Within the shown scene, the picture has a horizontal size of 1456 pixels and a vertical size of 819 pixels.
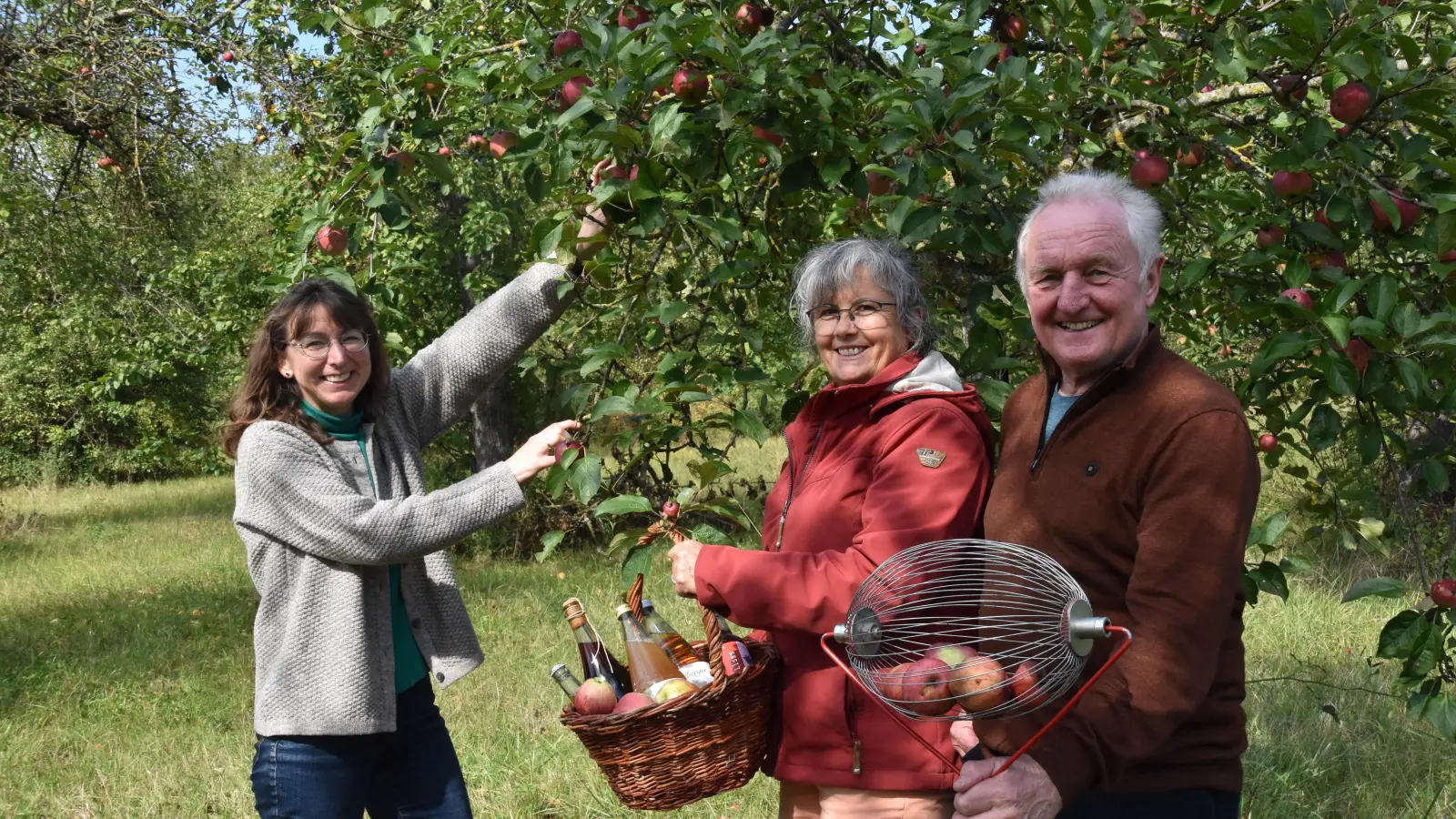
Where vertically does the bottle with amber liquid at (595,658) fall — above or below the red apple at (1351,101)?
below

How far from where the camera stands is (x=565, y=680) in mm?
2350

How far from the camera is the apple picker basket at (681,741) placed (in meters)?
1.87

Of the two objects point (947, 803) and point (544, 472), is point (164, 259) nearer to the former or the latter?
point (544, 472)

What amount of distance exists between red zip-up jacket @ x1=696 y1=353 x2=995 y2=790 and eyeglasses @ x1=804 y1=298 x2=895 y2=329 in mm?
87

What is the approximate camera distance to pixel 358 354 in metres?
2.54

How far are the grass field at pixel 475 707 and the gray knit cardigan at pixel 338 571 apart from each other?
6.03 ft

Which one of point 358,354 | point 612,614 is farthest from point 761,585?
point 612,614

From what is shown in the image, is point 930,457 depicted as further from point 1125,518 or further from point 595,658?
point 595,658

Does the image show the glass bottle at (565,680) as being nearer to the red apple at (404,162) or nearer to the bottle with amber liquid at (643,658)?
the bottle with amber liquid at (643,658)

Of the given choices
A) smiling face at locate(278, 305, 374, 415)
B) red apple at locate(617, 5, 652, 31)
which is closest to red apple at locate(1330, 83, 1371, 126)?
red apple at locate(617, 5, 652, 31)

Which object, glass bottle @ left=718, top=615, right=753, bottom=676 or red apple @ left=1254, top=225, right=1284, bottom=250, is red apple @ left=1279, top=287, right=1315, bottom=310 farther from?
glass bottle @ left=718, top=615, right=753, bottom=676

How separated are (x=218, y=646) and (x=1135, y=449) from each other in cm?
684

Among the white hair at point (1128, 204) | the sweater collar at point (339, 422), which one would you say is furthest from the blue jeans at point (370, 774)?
the white hair at point (1128, 204)

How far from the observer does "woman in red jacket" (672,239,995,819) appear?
1.86 m
